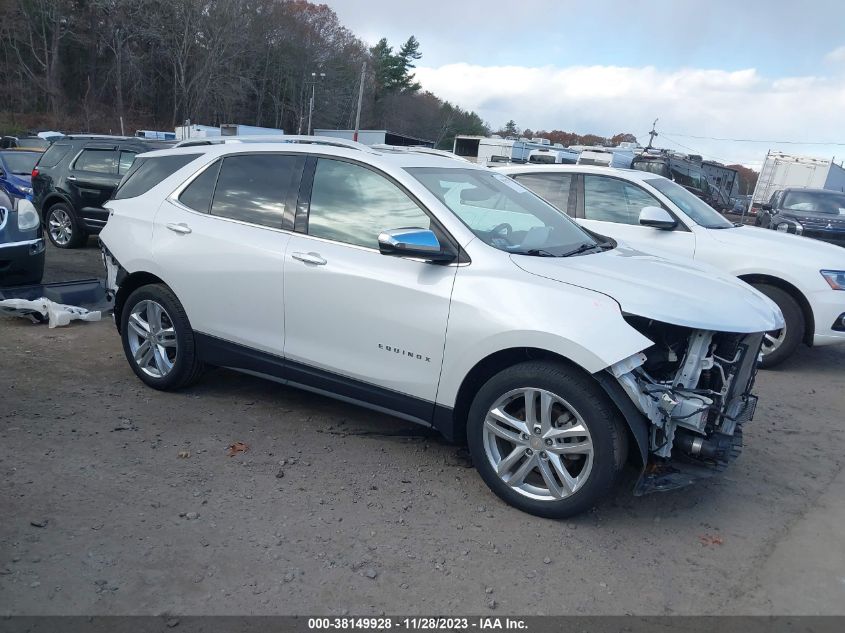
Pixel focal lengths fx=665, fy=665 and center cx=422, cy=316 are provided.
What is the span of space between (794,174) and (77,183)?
2805cm

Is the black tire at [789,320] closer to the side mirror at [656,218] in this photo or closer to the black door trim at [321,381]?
the side mirror at [656,218]

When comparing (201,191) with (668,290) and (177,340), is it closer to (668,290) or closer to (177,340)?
(177,340)

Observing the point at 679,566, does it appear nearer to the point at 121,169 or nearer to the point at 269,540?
the point at 269,540

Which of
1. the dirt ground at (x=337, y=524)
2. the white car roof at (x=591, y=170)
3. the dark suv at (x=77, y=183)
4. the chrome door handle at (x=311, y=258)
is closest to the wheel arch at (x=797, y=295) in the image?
the white car roof at (x=591, y=170)

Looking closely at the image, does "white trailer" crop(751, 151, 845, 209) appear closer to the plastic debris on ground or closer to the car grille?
the car grille

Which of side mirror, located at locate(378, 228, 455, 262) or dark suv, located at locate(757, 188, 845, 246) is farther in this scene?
dark suv, located at locate(757, 188, 845, 246)

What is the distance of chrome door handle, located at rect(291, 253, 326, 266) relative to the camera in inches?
156

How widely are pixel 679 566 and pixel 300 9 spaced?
71.7 m

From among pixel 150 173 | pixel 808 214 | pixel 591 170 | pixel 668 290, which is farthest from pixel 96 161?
pixel 808 214

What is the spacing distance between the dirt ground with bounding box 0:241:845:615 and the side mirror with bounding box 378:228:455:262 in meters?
1.31

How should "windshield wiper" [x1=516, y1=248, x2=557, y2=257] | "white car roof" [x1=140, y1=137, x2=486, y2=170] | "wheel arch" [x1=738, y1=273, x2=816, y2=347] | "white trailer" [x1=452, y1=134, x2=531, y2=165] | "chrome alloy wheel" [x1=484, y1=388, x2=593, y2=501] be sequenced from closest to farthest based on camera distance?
"chrome alloy wheel" [x1=484, y1=388, x2=593, y2=501] → "windshield wiper" [x1=516, y1=248, x2=557, y2=257] → "white car roof" [x1=140, y1=137, x2=486, y2=170] → "wheel arch" [x1=738, y1=273, x2=816, y2=347] → "white trailer" [x1=452, y1=134, x2=531, y2=165]

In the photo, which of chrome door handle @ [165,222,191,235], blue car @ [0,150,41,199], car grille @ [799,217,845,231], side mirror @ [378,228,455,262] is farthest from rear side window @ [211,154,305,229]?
car grille @ [799,217,845,231]

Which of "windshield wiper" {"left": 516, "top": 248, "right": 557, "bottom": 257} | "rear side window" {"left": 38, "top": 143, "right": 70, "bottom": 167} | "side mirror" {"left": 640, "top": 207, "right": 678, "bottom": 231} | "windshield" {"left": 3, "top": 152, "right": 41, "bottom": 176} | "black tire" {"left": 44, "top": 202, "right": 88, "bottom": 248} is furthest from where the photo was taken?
"windshield" {"left": 3, "top": 152, "right": 41, "bottom": 176}

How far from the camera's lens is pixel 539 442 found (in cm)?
340
